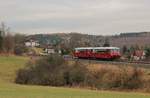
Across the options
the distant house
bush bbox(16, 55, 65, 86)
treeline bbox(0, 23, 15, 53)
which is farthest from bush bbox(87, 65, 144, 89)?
the distant house

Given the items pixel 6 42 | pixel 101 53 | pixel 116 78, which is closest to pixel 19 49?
pixel 6 42

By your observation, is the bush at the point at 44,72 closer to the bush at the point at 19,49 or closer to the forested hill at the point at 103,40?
the bush at the point at 19,49

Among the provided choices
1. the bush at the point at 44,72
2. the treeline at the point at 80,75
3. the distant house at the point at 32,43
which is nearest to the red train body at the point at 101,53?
the treeline at the point at 80,75

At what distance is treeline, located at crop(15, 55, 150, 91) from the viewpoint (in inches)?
2045

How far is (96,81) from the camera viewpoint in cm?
5425

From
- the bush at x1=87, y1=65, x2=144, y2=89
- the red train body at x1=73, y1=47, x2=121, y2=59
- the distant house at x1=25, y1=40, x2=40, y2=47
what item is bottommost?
the bush at x1=87, y1=65, x2=144, y2=89

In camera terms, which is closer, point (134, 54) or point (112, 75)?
point (112, 75)

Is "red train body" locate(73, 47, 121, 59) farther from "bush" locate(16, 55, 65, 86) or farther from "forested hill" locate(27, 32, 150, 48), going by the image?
"forested hill" locate(27, 32, 150, 48)

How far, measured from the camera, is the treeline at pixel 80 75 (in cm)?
5194

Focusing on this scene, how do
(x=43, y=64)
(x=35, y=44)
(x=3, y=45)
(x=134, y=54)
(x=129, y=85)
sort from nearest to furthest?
(x=129, y=85) < (x=43, y=64) < (x=134, y=54) < (x=3, y=45) < (x=35, y=44)

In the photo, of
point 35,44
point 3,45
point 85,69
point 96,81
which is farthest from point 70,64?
point 35,44

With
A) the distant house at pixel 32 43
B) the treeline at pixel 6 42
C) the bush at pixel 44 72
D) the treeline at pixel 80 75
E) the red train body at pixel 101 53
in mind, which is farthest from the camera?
the distant house at pixel 32 43

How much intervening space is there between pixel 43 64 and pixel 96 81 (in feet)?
30.1

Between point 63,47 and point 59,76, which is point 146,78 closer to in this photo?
point 59,76
